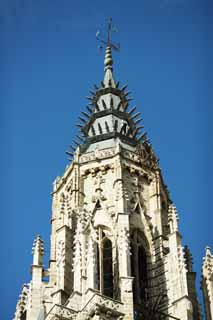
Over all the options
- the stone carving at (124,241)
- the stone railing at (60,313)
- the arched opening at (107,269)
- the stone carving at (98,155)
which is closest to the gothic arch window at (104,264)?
the arched opening at (107,269)

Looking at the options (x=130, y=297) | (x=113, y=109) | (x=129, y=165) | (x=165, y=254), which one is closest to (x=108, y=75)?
(x=113, y=109)

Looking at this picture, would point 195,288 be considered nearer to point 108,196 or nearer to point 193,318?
point 193,318

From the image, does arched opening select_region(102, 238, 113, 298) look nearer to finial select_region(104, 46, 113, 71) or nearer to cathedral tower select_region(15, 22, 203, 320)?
cathedral tower select_region(15, 22, 203, 320)

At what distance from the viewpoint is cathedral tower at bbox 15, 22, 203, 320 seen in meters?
37.6

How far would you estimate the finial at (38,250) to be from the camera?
42.0m

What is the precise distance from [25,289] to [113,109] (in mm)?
10276

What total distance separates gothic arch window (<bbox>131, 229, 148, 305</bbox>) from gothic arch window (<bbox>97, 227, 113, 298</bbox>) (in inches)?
34.5

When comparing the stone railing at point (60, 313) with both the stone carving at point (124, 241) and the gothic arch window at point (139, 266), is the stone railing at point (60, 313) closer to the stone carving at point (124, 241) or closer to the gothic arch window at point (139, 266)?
the gothic arch window at point (139, 266)

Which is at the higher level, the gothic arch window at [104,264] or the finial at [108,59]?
the finial at [108,59]

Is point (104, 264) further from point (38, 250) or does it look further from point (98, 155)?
point (98, 155)

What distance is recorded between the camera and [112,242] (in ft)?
134

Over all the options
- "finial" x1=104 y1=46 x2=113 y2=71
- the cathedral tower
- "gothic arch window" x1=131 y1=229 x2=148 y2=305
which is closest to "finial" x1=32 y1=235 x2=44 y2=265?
the cathedral tower

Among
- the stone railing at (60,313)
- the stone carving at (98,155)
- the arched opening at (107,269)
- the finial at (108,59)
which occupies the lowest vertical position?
the stone railing at (60,313)

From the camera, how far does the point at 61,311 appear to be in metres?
36.4
